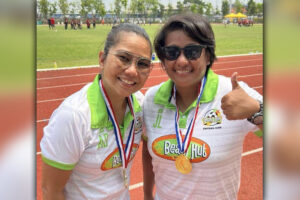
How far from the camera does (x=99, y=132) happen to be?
1.48 meters

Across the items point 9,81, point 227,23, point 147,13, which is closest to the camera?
point 9,81

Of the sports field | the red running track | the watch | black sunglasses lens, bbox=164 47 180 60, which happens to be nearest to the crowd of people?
the sports field

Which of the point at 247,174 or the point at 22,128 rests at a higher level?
the point at 22,128

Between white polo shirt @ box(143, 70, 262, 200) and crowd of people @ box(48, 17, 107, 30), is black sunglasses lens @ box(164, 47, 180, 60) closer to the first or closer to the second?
white polo shirt @ box(143, 70, 262, 200)

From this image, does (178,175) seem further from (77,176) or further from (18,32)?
(18,32)

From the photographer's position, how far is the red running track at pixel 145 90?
351 centimetres

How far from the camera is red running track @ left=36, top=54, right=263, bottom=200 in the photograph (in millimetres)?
3506

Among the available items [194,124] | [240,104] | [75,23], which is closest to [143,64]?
[194,124]

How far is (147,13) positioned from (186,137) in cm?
2364

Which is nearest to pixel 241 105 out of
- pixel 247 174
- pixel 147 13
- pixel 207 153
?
pixel 207 153

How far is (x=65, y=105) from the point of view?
1.42 metres

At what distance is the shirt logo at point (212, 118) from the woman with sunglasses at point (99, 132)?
406 millimetres

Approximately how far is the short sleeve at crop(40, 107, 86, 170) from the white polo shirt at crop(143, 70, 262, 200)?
0.46m

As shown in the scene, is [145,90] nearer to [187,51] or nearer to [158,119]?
[158,119]
